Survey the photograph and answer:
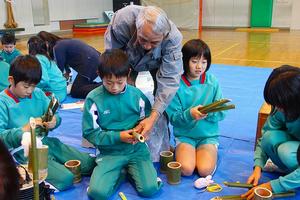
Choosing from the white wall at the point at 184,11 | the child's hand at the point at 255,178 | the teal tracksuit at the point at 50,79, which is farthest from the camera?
the white wall at the point at 184,11

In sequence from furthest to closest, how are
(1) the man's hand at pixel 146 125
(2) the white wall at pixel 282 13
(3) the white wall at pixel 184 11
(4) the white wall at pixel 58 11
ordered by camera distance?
(3) the white wall at pixel 184 11
(2) the white wall at pixel 282 13
(4) the white wall at pixel 58 11
(1) the man's hand at pixel 146 125

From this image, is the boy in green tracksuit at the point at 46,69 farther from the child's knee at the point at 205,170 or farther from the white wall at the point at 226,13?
the white wall at the point at 226,13

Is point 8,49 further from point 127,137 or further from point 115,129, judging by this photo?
point 127,137

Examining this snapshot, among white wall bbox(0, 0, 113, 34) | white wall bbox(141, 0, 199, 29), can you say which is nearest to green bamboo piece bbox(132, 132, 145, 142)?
white wall bbox(0, 0, 113, 34)

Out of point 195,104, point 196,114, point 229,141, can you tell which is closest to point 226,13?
point 229,141

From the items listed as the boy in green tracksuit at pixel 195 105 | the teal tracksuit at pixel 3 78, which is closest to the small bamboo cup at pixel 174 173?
the boy in green tracksuit at pixel 195 105

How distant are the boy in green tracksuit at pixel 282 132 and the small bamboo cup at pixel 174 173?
39 centimetres

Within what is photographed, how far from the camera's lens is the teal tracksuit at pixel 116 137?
187 cm

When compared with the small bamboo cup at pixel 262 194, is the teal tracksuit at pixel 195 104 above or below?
above

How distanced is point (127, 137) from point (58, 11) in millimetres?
9640

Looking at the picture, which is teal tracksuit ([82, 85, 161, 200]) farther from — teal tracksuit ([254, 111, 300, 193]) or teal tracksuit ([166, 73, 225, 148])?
teal tracksuit ([254, 111, 300, 193])

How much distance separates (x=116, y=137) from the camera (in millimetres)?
1877

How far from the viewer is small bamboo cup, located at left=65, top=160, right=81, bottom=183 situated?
1954 millimetres

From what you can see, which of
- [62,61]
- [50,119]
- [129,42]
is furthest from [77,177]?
[62,61]
